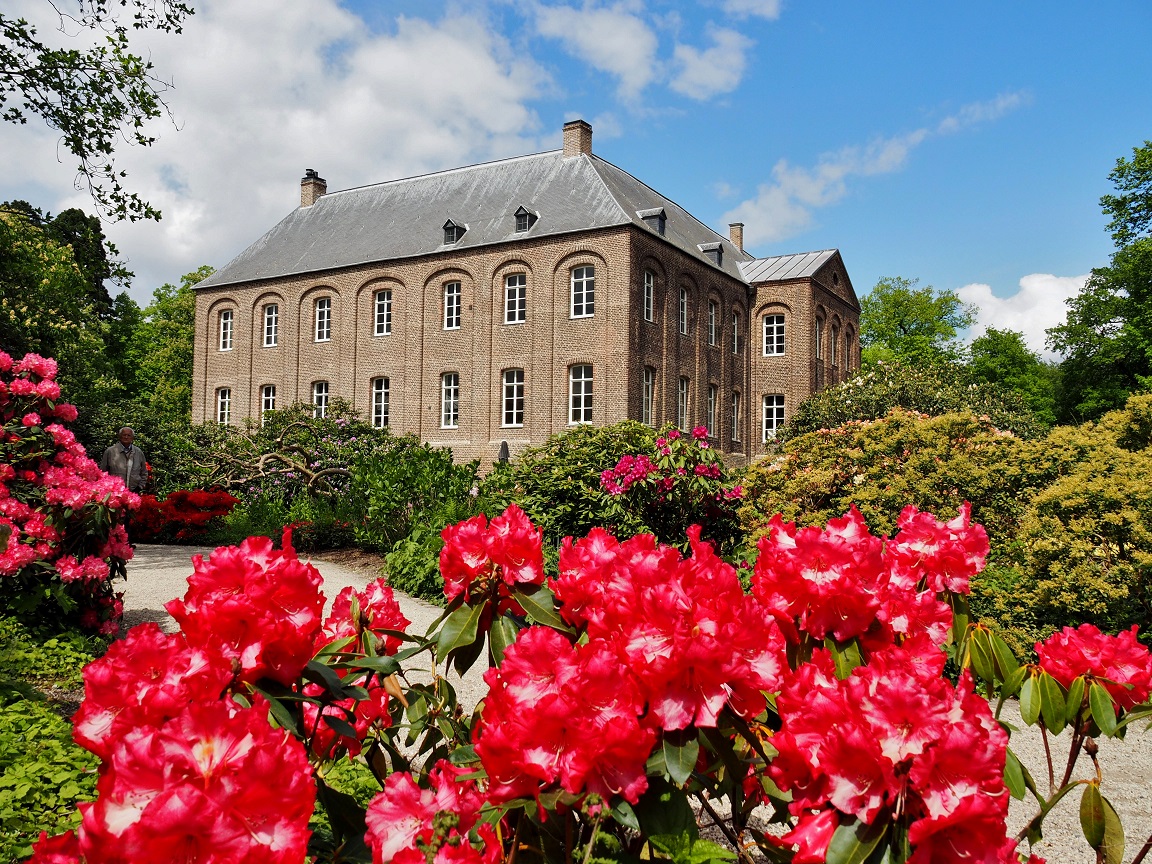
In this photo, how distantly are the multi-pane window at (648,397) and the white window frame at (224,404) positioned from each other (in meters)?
18.3


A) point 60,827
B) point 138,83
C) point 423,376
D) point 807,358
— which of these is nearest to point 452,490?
point 138,83

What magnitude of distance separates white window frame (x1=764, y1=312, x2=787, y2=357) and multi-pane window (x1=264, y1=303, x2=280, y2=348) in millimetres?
20063

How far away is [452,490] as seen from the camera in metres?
11.2

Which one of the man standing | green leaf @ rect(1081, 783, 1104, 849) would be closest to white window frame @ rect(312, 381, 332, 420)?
the man standing

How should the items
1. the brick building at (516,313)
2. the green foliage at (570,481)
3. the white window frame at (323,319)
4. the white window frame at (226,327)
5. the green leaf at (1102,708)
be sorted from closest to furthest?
the green leaf at (1102,708) < the green foliage at (570,481) < the brick building at (516,313) < the white window frame at (323,319) < the white window frame at (226,327)

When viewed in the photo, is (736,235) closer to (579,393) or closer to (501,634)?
(579,393)

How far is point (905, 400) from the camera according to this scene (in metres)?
22.2

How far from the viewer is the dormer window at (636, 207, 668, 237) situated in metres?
26.9

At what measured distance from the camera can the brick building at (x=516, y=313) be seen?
26.3m

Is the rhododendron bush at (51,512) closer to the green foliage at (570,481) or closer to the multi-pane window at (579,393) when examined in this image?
the green foliage at (570,481)

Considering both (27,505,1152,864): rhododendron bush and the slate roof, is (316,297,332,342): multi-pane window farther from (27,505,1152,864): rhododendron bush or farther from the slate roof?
(27,505,1152,864): rhododendron bush

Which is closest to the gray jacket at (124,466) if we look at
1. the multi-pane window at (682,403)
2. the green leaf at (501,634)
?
the green leaf at (501,634)

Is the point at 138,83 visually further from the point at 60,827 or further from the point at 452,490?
the point at 60,827

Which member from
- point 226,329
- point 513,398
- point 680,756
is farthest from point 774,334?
point 680,756
